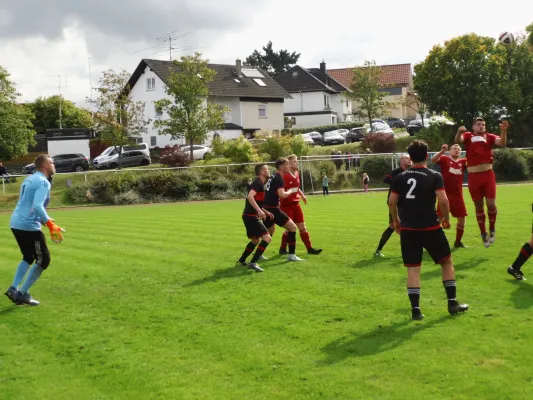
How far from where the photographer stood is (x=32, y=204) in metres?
8.19

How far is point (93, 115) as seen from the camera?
153ft

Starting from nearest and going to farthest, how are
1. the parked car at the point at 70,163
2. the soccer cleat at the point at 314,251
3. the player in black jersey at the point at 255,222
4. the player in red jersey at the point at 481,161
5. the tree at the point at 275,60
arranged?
1. the player in black jersey at the point at 255,222
2. the player in red jersey at the point at 481,161
3. the soccer cleat at the point at 314,251
4. the parked car at the point at 70,163
5. the tree at the point at 275,60

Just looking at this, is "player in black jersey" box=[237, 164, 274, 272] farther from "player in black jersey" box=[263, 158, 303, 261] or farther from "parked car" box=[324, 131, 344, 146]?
"parked car" box=[324, 131, 344, 146]

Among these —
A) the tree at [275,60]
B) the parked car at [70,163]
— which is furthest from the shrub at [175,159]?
the tree at [275,60]

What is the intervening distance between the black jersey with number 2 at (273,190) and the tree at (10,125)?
45071 millimetres

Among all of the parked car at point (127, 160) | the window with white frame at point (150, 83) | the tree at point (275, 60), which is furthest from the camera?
Answer: the tree at point (275, 60)

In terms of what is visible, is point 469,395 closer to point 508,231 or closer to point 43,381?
point 43,381

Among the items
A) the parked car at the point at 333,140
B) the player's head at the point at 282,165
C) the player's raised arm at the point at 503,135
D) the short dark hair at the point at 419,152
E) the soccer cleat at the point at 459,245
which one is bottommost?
the soccer cleat at the point at 459,245

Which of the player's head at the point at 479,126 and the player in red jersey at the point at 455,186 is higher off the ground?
the player's head at the point at 479,126

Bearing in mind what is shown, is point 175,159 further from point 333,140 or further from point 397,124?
point 397,124

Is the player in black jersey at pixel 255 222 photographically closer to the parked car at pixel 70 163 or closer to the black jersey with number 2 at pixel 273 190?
the black jersey with number 2 at pixel 273 190

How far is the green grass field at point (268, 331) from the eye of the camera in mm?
5262

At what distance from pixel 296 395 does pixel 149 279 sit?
5.55 m

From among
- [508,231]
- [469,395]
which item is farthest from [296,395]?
[508,231]
